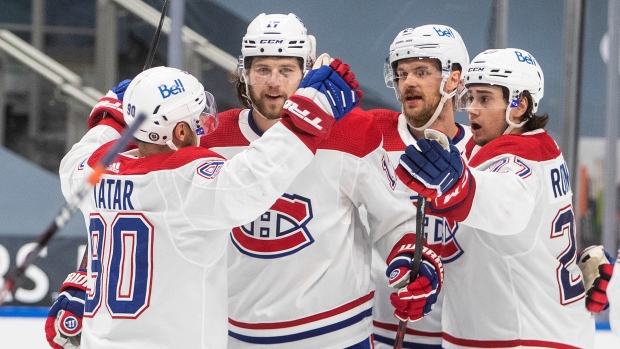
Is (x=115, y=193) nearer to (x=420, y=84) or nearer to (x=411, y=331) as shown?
(x=420, y=84)

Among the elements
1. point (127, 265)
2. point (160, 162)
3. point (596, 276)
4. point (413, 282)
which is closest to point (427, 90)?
point (413, 282)

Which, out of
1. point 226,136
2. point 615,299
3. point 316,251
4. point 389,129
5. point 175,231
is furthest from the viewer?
point 389,129

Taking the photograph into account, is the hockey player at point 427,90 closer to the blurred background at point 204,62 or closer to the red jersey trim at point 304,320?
the red jersey trim at point 304,320

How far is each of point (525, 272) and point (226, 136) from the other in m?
0.77

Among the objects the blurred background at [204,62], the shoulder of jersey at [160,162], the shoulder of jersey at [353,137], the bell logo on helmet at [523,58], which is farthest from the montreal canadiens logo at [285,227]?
the blurred background at [204,62]

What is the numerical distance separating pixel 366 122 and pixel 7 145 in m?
2.59

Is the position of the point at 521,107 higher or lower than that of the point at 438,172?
higher

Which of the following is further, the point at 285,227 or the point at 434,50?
the point at 434,50

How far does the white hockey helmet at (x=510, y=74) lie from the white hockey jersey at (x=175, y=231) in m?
0.56

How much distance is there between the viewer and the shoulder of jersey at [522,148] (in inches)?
81.0

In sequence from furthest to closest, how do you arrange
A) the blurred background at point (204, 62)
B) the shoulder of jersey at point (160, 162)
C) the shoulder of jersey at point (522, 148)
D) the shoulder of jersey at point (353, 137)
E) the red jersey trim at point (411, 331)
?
the blurred background at point (204, 62) < the red jersey trim at point (411, 331) < the shoulder of jersey at point (353, 137) < the shoulder of jersey at point (522, 148) < the shoulder of jersey at point (160, 162)

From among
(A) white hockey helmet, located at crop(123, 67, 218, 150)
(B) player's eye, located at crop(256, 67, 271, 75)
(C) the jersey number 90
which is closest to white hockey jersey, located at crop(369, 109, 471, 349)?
(B) player's eye, located at crop(256, 67, 271, 75)

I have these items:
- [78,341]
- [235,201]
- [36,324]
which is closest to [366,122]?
[235,201]

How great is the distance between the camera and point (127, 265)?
6.29ft
